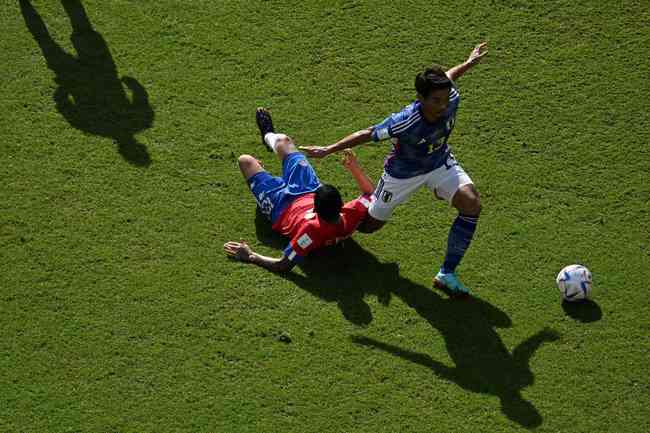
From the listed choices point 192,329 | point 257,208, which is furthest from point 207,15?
point 192,329

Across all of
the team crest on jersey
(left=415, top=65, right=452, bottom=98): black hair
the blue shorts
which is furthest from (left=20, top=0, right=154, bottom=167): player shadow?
(left=415, top=65, right=452, bottom=98): black hair

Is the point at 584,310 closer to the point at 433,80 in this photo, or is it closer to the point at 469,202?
the point at 469,202

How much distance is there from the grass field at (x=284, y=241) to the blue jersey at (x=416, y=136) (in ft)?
3.16

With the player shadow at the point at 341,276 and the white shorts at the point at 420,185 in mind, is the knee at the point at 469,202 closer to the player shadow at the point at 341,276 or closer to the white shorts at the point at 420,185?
the white shorts at the point at 420,185

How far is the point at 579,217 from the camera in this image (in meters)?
8.62

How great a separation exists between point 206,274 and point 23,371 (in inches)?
72.1

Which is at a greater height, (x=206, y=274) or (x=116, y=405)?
(x=206, y=274)

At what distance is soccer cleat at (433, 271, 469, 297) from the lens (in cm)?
791

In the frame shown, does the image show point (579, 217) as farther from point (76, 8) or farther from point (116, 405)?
point (76, 8)

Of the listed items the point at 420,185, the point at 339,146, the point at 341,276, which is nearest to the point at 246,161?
the point at 339,146

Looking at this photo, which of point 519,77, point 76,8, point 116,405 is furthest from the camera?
point 76,8

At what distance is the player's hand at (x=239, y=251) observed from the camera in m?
8.16

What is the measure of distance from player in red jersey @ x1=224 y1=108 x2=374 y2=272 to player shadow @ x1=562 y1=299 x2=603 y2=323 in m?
2.09

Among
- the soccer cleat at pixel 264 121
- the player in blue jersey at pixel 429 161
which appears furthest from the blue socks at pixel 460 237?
the soccer cleat at pixel 264 121
